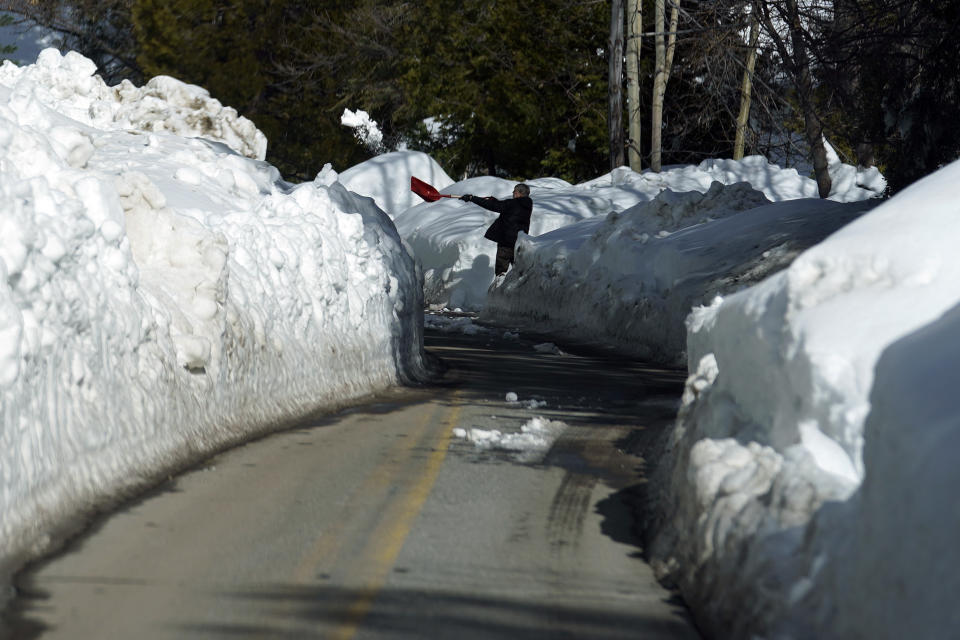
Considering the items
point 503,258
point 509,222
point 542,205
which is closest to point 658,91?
point 542,205

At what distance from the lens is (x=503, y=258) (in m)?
27.5

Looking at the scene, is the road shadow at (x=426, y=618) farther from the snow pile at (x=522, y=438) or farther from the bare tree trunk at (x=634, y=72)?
the bare tree trunk at (x=634, y=72)

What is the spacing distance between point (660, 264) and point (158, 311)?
1227cm

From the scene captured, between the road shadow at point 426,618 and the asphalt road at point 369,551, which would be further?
the asphalt road at point 369,551

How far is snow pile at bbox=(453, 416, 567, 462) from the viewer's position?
8641 mm

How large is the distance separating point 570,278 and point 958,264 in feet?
58.7

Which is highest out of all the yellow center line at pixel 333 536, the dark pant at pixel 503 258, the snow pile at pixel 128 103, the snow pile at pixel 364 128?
the snow pile at pixel 364 128

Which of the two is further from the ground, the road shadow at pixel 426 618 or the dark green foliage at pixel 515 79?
the dark green foliage at pixel 515 79

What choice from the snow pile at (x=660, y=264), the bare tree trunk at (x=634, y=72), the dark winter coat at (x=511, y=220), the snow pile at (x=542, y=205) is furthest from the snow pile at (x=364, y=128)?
the snow pile at (x=660, y=264)

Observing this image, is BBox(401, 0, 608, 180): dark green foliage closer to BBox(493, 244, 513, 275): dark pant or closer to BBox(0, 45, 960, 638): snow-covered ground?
BBox(493, 244, 513, 275): dark pant

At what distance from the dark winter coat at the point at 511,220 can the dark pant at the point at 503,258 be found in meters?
0.13

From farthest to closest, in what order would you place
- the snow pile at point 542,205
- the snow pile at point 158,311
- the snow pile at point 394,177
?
the snow pile at point 394,177
the snow pile at point 542,205
the snow pile at point 158,311

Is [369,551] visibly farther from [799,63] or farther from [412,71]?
[412,71]

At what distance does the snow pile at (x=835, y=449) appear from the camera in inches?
145
